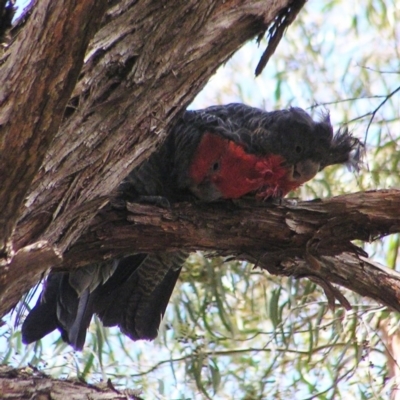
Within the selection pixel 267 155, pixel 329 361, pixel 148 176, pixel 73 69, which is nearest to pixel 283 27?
pixel 267 155

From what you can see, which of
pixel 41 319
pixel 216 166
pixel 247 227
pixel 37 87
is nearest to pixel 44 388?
pixel 41 319

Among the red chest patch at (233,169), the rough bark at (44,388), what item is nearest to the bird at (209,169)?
the red chest patch at (233,169)

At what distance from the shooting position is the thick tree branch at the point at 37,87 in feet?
3.77

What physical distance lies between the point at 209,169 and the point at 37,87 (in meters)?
1.05

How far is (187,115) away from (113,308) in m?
0.78

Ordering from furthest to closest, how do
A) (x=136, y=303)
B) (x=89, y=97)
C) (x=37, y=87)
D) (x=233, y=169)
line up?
(x=136, y=303) → (x=233, y=169) → (x=89, y=97) → (x=37, y=87)

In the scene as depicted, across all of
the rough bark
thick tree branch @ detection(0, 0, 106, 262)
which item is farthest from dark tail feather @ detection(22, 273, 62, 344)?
thick tree branch @ detection(0, 0, 106, 262)

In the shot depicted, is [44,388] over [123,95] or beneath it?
beneath

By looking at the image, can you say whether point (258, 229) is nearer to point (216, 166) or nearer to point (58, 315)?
point (216, 166)

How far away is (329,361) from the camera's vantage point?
3227mm

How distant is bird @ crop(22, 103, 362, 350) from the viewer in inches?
85.0

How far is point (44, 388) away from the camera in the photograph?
1818 millimetres

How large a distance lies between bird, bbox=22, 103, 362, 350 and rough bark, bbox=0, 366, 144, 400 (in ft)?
1.26

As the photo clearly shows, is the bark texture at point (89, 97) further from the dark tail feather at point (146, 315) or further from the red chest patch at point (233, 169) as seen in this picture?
the dark tail feather at point (146, 315)
